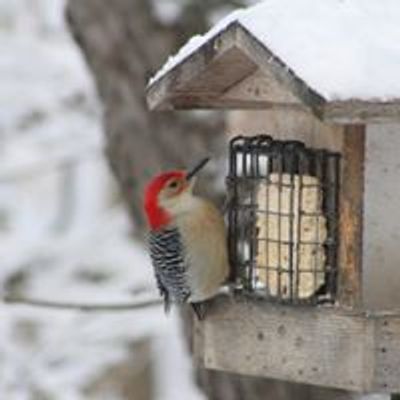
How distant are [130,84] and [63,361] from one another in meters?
2.30

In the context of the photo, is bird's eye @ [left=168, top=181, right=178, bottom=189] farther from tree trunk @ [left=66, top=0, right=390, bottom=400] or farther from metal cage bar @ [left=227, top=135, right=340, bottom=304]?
tree trunk @ [left=66, top=0, right=390, bottom=400]

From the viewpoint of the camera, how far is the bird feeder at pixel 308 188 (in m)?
3.89

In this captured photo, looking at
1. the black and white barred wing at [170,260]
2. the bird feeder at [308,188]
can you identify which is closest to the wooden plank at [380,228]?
the bird feeder at [308,188]

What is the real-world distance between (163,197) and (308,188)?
48 centimetres

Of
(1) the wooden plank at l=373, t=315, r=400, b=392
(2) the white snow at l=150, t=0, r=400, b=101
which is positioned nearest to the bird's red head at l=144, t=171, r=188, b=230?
(2) the white snow at l=150, t=0, r=400, b=101

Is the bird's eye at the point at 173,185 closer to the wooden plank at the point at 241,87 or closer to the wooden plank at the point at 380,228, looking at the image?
the wooden plank at the point at 241,87

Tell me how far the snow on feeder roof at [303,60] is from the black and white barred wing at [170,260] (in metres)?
0.39

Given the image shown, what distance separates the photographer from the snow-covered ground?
8.47 meters

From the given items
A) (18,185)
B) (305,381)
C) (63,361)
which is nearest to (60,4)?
(18,185)

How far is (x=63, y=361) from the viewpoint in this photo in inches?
323

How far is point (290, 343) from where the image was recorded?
430 centimetres

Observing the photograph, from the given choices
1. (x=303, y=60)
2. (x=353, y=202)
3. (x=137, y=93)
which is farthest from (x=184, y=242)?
(x=137, y=93)

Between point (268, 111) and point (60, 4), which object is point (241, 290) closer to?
point (268, 111)

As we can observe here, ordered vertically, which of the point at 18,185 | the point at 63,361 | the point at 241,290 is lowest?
the point at 63,361
